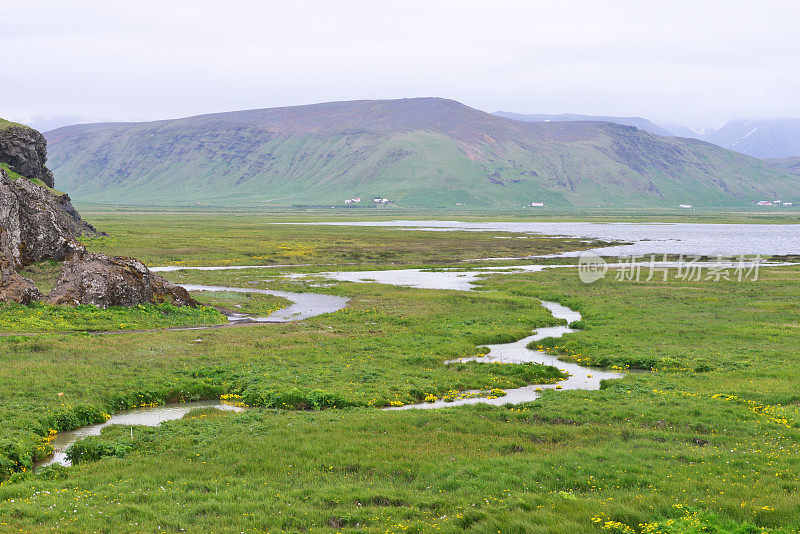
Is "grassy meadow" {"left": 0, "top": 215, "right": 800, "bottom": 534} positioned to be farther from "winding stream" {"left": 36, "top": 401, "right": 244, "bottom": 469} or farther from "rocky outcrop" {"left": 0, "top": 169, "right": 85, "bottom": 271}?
"rocky outcrop" {"left": 0, "top": 169, "right": 85, "bottom": 271}

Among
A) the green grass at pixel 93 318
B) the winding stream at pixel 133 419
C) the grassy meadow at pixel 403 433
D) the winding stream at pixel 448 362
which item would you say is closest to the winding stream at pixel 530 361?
the winding stream at pixel 448 362

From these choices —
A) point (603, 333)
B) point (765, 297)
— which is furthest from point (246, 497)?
point (765, 297)

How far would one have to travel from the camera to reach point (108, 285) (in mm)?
48656

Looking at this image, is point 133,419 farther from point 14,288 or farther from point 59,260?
point 59,260

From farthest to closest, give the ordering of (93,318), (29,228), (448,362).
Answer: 1. (29,228)
2. (93,318)
3. (448,362)

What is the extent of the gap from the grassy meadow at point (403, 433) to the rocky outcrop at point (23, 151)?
82.6m

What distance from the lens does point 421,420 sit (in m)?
26.2

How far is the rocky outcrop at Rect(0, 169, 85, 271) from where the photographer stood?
61.9 meters

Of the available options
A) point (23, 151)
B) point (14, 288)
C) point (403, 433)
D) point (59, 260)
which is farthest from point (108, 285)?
point (23, 151)

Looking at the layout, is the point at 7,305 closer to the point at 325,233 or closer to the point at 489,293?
the point at 489,293

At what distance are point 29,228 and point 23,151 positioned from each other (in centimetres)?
5367

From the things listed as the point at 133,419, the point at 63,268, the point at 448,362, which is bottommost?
the point at 133,419

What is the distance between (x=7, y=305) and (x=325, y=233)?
125 metres

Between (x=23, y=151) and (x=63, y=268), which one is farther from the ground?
(x=23, y=151)
